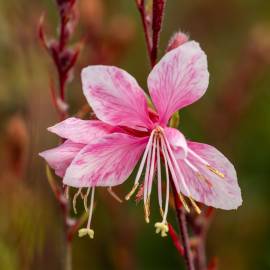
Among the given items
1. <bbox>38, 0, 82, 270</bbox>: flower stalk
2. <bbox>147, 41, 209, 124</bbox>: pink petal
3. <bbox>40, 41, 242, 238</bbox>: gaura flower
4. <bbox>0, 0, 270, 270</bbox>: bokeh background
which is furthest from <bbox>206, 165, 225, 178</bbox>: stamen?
<bbox>0, 0, 270, 270</bbox>: bokeh background

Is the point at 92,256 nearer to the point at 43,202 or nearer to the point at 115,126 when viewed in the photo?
the point at 43,202

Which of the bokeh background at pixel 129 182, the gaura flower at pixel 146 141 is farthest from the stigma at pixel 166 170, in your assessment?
the bokeh background at pixel 129 182

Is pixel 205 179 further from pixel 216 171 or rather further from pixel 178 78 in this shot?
pixel 178 78

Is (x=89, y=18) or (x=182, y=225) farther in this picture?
(x=89, y=18)

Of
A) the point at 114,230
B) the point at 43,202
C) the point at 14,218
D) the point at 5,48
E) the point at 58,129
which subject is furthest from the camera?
the point at 5,48

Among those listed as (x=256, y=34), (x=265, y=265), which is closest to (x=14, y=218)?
(x=265, y=265)

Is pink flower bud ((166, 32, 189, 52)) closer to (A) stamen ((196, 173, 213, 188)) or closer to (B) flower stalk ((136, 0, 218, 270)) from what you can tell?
(B) flower stalk ((136, 0, 218, 270))
